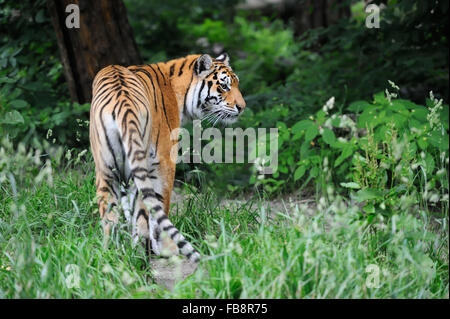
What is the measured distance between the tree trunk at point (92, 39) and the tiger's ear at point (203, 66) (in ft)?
7.00

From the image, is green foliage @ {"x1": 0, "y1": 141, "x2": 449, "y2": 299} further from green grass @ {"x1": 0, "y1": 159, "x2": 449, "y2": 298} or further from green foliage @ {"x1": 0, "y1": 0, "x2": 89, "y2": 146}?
green foliage @ {"x1": 0, "y1": 0, "x2": 89, "y2": 146}

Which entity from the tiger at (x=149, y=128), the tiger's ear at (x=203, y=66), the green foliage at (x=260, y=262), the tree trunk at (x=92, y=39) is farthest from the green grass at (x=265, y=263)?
the tree trunk at (x=92, y=39)

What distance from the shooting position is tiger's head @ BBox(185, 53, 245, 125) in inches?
191

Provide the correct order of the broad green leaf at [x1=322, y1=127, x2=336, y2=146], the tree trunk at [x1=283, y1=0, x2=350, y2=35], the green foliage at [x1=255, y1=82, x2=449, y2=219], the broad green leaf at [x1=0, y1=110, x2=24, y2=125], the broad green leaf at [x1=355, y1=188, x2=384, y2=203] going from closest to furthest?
the broad green leaf at [x1=355, y1=188, x2=384, y2=203] → the green foliage at [x1=255, y1=82, x2=449, y2=219] → the broad green leaf at [x1=0, y1=110, x2=24, y2=125] → the broad green leaf at [x1=322, y1=127, x2=336, y2=146] → the tree trunk at [x1=283, y1=0, x2=350, y2=35]

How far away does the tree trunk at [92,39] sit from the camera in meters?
6.50

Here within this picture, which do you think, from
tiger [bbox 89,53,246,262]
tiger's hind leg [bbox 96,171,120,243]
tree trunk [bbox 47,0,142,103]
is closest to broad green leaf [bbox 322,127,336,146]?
tiger [bbox 89,53,246,262]

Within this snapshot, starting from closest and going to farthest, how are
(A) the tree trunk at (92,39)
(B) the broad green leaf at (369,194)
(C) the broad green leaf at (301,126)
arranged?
(B) the broad green leaf at (369,194), (C) the broad green leaf at (301,126), (A) the tree trunk at (92,39)

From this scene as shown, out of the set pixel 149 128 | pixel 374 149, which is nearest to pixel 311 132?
pixel 374 149

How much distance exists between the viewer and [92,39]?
21.5 feet

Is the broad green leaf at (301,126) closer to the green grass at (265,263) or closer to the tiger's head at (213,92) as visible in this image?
the tiger's head at (213,92)

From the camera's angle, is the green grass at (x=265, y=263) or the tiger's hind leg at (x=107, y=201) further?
the tiger's hind leg at (x=107, y=201)

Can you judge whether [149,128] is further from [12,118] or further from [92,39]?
[92,39]

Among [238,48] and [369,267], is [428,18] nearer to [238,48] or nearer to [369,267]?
[369,267]

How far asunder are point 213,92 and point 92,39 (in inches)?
97.2
